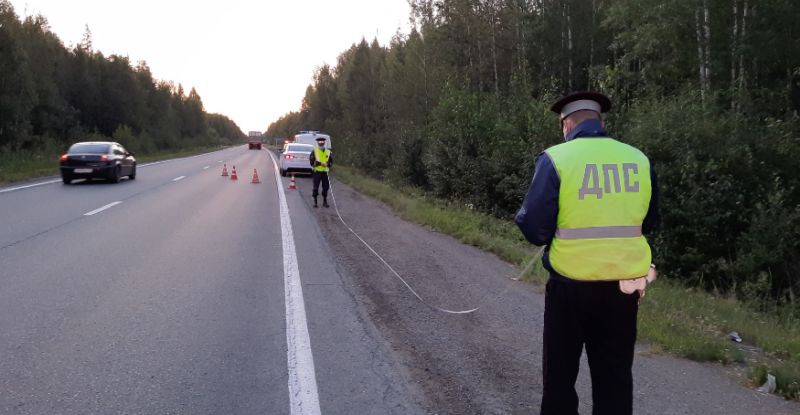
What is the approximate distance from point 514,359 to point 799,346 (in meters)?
2.98

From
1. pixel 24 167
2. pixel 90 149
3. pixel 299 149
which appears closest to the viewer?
pixel 90 149

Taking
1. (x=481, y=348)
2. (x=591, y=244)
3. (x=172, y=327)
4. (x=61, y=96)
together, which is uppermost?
(x=61, y=96)

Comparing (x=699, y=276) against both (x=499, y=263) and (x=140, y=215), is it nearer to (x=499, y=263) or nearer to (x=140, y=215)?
(x=499, y=263)

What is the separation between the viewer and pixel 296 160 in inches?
1206

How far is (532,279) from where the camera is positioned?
8258 mm

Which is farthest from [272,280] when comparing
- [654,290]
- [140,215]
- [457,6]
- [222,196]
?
[457,6]

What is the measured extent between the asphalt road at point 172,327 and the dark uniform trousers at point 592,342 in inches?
52.1

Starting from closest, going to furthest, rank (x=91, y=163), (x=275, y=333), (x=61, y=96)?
(x=275, y=333)
(x=91, y=163)
(x=61, y=96)

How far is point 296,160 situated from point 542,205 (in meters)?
28.4

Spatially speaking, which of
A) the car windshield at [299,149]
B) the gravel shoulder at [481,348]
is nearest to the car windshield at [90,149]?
the car windshield at [299,149]

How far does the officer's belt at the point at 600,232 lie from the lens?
114 inches

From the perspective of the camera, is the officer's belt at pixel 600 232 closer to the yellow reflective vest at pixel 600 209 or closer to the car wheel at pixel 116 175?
the yellow reflective vest at pixel 600 209

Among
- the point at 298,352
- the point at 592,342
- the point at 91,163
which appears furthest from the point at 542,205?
the point at 91,163

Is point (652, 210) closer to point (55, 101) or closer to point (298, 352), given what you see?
point (298, 352)
